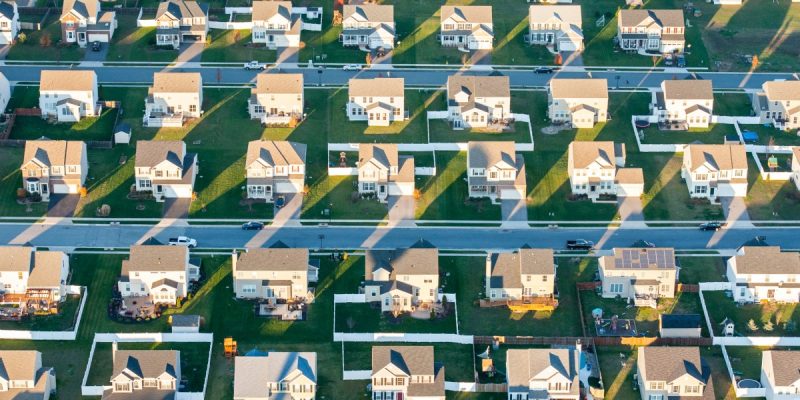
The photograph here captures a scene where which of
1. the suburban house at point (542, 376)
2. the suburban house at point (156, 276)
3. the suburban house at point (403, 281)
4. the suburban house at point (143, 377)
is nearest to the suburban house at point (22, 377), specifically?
the suburban house at point (143, 377)

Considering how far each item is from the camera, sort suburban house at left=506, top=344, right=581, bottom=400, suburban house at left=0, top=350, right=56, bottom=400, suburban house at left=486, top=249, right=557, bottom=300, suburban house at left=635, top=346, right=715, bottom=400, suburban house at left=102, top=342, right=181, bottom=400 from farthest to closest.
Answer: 1. suburban house at left=486, top=249, right=557, bottom=300
2. suburban house at left=635, top=346, right=715, bottom=400
3. suburban house at left=506, top=344, right=581, bottom=400
4. suburban house at left=102, top=342, right=181, bottom=400
5. suburban house at left=0, top=350, right=56, bottom=400

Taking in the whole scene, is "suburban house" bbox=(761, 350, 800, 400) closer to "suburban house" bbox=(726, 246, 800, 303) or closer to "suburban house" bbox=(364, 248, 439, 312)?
"suburban house" bbox=(726, 246, 800, 303)

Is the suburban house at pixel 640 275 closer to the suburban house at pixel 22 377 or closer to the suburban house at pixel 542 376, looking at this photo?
the suburban house at pixel 542 376

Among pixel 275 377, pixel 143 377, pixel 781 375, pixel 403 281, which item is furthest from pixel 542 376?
pixel 143 377

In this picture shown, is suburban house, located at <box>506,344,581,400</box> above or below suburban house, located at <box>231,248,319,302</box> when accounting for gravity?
below

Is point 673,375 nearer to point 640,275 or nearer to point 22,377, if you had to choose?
point 640,275

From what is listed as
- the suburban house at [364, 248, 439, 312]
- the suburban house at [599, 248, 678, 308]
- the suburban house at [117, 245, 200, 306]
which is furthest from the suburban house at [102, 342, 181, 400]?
the suburban house at [599, 248, 678, 308]
